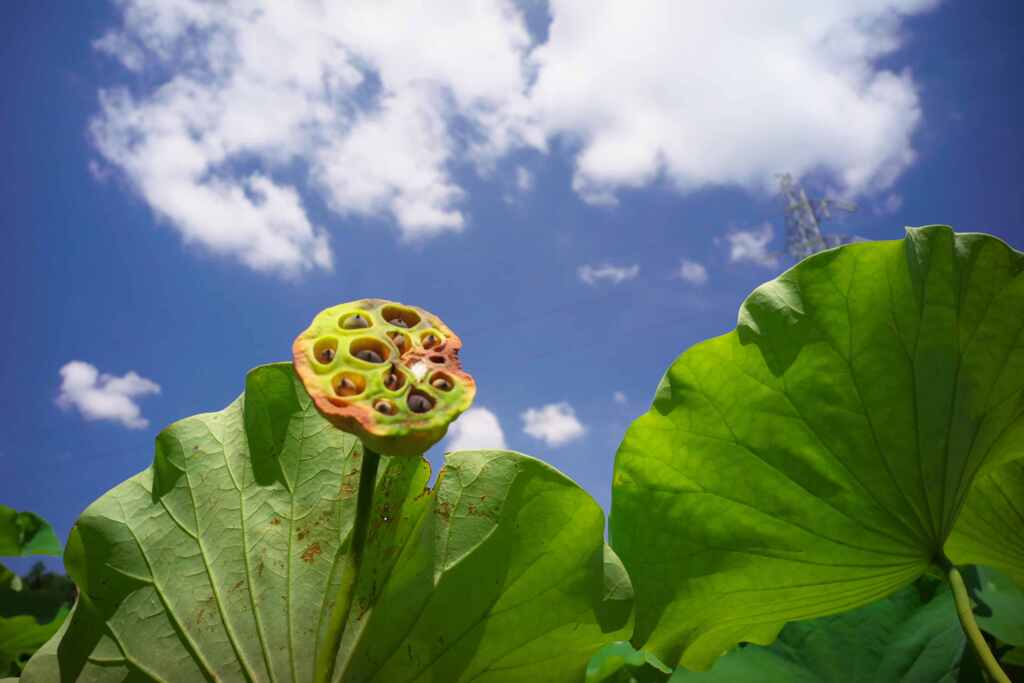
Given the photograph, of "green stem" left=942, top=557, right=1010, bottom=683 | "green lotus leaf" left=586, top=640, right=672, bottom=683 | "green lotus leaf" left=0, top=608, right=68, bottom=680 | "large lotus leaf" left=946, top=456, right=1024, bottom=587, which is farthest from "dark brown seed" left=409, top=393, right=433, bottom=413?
"green lotus leaf" left=0, top=608, right=68, bottom=680

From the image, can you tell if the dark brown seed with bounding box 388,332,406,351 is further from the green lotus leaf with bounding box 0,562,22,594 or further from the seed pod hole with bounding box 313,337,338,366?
the green lotus leaf with bounding box 0,562,22,594

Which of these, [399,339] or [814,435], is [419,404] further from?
[814,435]

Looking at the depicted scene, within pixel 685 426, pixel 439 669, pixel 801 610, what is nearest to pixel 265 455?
pixel 439 669

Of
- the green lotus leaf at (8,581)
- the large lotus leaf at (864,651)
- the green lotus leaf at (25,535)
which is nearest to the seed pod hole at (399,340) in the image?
the large lotus leaf at (864,651)

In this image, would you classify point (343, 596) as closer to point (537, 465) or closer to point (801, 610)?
point (537, 465)

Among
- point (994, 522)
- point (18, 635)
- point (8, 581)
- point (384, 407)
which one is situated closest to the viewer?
point (384, 407)

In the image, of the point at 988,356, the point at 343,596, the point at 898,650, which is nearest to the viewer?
the point at 343,596

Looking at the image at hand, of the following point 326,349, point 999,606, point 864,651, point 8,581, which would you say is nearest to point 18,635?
point 8,581
